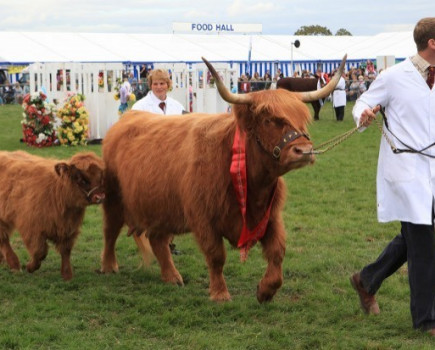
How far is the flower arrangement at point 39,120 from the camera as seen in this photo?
1650cm

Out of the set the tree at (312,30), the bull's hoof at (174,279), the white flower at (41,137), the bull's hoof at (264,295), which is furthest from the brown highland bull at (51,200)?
the tree at (312,30)

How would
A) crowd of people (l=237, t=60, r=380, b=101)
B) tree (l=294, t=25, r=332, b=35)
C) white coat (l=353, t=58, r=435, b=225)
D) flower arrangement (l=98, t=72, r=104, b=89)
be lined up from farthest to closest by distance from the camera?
tree (l=294, t=25, r=332, b=35), crowd of people (l=237, t=60, r=380, b=101), flower arrangement (l=98, t=72, r=104, b=89), white coat (l=353, t=58, r=435, b=225)

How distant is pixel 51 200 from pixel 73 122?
10521 mm

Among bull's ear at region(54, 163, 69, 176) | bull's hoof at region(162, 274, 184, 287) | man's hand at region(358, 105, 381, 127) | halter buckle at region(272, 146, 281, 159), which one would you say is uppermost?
man's hand at region(358, 105, 381, 127)

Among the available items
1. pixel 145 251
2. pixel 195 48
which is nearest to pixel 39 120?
pixel 145 251

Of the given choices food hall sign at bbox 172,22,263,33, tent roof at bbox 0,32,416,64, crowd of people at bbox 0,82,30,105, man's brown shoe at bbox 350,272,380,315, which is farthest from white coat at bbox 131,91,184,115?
food hall sign at bbox 172,22,263,33

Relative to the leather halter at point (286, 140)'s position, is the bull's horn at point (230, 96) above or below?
above

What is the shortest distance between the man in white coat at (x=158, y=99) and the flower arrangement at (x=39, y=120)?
371 inches

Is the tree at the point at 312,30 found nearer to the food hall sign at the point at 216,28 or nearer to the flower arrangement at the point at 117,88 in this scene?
the food hall sign at the point at 216,28

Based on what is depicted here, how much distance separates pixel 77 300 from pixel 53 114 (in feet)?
38.6

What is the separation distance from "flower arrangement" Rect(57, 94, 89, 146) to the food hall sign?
30.5 meters

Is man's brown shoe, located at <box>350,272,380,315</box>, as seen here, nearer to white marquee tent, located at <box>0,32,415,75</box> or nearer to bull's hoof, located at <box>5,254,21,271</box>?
bull's hoof, located at <box>5,254,21,271</box>

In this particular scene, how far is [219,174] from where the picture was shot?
17.2 feet

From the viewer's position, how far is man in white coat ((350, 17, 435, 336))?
4.32 metres
